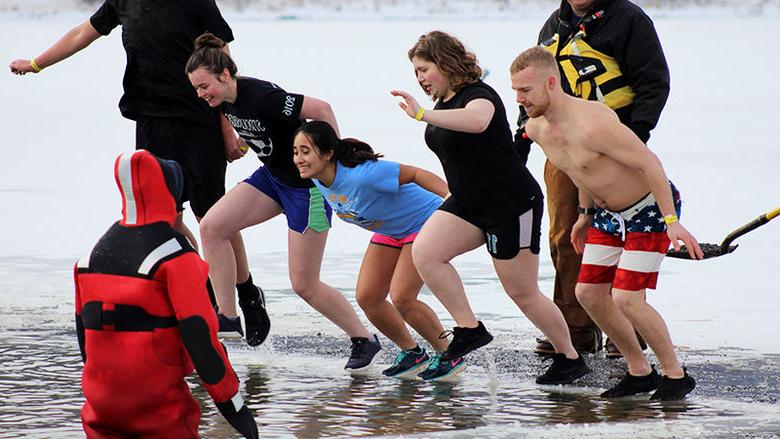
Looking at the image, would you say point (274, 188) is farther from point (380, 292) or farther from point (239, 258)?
point (380, 292)

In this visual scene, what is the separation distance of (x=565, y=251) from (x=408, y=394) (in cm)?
138

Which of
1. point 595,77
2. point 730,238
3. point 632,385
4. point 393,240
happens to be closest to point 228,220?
point 393,240

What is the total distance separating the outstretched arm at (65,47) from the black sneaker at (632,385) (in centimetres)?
362

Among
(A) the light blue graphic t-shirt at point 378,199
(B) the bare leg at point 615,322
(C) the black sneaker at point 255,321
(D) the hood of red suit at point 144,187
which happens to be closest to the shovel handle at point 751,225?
(B) the bare leg at point 615,322

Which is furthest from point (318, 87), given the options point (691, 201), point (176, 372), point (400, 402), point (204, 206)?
point (176, 372)

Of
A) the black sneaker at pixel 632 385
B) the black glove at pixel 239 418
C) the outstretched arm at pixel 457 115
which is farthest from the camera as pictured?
the black sneaker at pixel 632 385

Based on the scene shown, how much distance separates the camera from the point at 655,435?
547 centimetres

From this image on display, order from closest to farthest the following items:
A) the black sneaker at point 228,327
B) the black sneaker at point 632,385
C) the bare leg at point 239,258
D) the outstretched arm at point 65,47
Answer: the black sneaker at point 632,385, the black sneaker at point 228,327, the bare leg at point 239,258, the outstretched arm at point 65,47

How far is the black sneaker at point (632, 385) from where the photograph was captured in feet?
20.6

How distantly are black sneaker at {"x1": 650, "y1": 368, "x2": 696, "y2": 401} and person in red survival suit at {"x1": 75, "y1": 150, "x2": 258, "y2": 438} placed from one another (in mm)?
2488

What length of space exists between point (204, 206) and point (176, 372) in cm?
338

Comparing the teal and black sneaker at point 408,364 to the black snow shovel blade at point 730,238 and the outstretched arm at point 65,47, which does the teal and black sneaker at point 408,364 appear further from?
the outstretched arm at point 65,47

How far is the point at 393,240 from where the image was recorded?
690cm

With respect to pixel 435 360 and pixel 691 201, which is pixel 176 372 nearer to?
pixel 435 360
